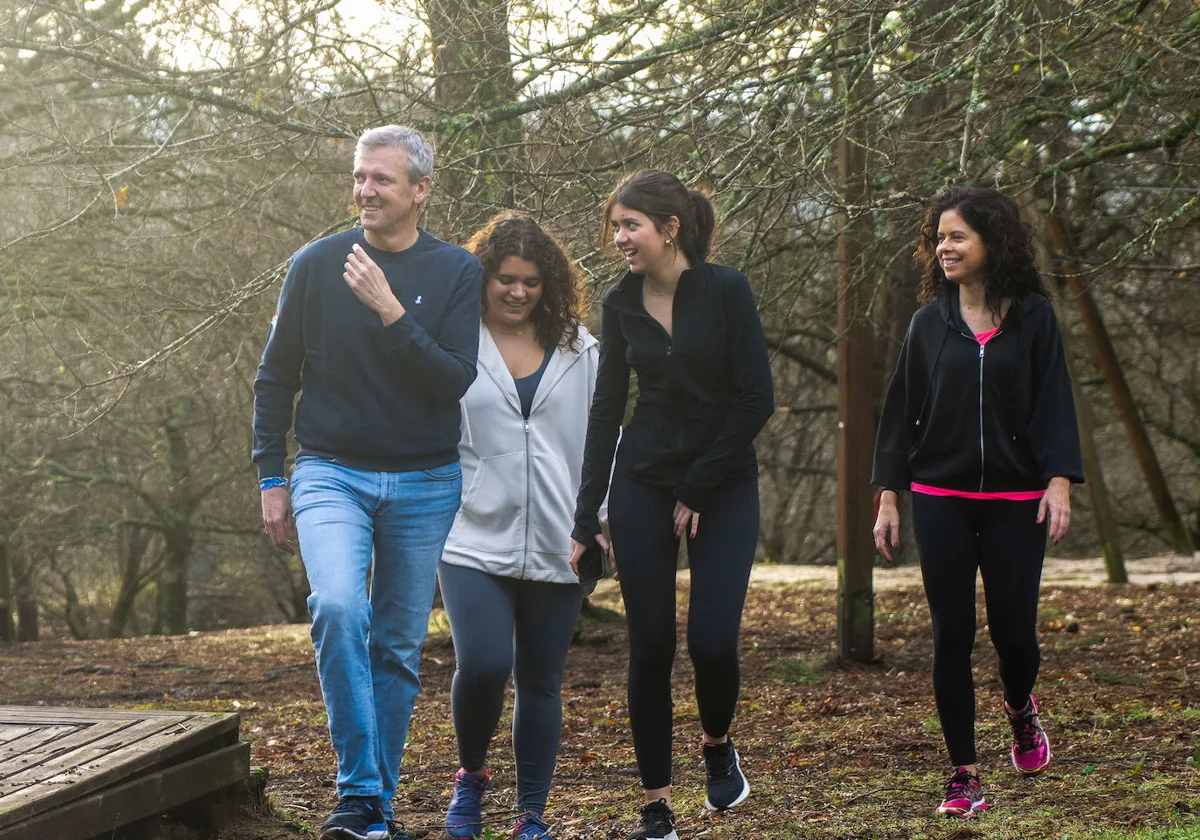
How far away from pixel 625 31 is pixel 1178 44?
106 inches

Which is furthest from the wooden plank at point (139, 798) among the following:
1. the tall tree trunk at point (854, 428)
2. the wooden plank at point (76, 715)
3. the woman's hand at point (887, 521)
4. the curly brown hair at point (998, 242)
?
the tall tree trunk at point (854, 428)

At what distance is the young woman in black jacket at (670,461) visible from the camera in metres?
3.78

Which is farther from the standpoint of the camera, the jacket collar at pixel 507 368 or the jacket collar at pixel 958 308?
the jacket collar at pixel 958 308

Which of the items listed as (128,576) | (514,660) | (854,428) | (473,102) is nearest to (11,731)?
(514,660)

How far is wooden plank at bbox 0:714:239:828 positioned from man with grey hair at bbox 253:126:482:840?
1.93 feet

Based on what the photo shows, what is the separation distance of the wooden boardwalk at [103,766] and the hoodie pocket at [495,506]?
3.48 feet

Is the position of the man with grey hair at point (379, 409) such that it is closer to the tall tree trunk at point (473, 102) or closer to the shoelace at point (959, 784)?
the shoelace at point (959, 784)

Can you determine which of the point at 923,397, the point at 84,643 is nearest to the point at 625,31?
the point at 923,397

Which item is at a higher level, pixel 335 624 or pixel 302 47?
pixel 302 47

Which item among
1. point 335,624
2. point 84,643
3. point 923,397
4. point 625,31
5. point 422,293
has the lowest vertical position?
point 84,643

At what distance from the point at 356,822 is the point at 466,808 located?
593 millimetres

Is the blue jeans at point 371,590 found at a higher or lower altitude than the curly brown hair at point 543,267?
lower

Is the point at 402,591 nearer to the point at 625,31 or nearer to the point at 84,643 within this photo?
the point at 625,31

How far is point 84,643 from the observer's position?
11812 millimetres
